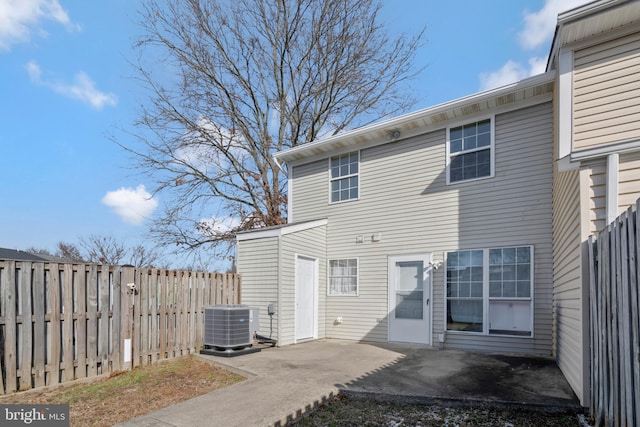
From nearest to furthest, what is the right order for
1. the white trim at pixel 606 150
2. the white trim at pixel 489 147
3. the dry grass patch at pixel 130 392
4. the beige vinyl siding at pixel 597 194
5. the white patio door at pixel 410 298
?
the white trim at pixel 606 150 < the beige vinyl siding at pixel 597 194 < the dry grass patch at pixel 130 392 < the white trim at pixel 489 147 < the white patio door at pixel 410 298

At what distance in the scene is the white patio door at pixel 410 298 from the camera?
297 inches

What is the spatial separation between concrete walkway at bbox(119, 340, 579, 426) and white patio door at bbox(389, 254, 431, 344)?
2.82 ft

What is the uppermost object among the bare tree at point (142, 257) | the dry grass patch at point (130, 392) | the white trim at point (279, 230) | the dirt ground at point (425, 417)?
the white trim at point (279, 230)

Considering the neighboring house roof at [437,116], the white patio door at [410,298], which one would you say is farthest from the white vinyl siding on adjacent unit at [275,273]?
the neighboring house roof at [437,116]

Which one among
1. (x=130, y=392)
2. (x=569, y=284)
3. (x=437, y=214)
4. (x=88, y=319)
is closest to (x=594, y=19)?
(x=569, y=284)

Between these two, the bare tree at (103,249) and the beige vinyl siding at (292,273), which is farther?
the bare tree at (103,249)

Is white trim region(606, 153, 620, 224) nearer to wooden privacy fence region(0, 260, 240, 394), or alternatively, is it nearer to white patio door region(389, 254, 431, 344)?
white patio door region(389, 254, 431, 344)

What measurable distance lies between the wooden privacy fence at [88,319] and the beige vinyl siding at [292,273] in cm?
178

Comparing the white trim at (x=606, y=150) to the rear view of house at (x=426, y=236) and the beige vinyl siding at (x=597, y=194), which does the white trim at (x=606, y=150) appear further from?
the rear view of house at (x=426, y=236)

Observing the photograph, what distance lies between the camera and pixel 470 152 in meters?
7.41

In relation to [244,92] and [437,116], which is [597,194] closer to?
[437,116]

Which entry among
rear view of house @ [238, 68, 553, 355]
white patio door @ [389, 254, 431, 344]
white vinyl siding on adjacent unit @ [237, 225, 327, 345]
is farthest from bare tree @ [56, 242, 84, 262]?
white patio door @ [389, 254, 431, 344]

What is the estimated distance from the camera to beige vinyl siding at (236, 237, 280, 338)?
7.97 metres

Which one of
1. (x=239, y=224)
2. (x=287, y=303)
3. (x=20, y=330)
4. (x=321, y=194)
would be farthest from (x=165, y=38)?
(x=20, y=330)
